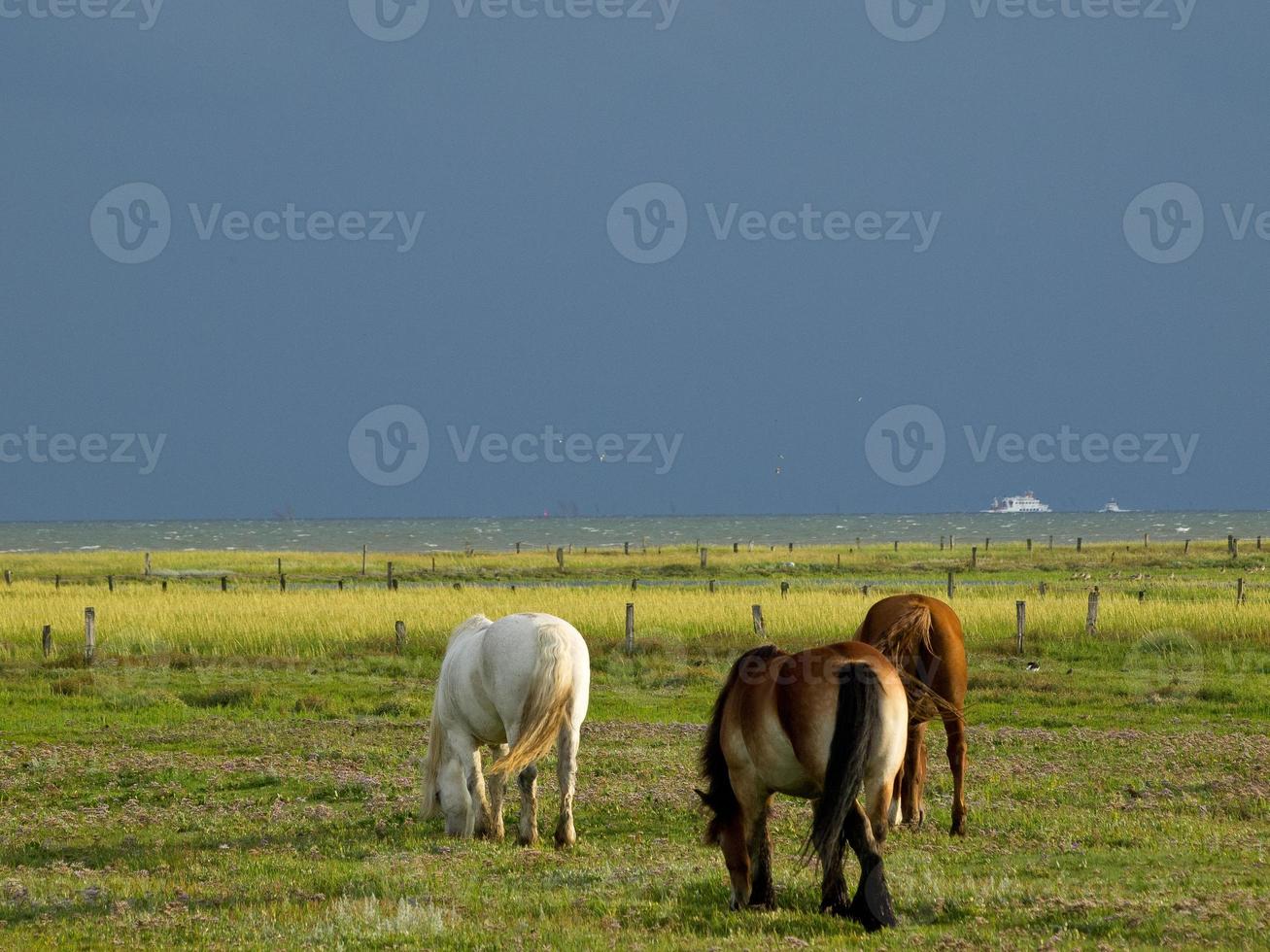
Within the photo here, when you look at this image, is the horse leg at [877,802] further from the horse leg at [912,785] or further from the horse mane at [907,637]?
the horse leg at [912,785]

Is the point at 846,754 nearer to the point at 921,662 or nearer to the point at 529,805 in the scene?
the point at 921,662

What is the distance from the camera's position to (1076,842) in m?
10.1

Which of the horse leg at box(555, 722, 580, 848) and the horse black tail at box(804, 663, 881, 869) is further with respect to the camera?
the horse leg at box(555, 722, 580, 848)

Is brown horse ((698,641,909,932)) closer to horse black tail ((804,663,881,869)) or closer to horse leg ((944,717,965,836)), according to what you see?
horse black tail ((804,663,881,869))

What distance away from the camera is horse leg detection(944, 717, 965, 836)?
10773 millimetres

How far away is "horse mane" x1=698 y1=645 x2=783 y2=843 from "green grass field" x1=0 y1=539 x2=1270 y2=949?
0.61 m

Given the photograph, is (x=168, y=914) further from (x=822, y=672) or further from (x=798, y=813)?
(x=798, y=813)

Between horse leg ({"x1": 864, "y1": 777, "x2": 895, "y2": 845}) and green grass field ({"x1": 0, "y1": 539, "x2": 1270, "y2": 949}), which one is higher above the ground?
horse leg ({"x1": 864, "y1": 777, "x2": 895, "y2": 845})

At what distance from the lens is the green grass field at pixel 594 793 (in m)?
7.75

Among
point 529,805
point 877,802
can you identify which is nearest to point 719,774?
point 877,802

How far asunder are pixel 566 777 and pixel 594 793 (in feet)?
7.84

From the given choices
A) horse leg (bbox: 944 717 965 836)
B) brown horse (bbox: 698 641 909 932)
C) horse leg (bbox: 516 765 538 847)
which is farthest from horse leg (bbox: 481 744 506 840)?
horse leg (bbox: 944 717 965 836)

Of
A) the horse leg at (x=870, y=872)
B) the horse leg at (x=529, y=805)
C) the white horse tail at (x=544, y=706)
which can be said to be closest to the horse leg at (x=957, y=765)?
the white horse tail at (x=544, y=706)

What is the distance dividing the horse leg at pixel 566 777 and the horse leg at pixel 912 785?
9.79ft
